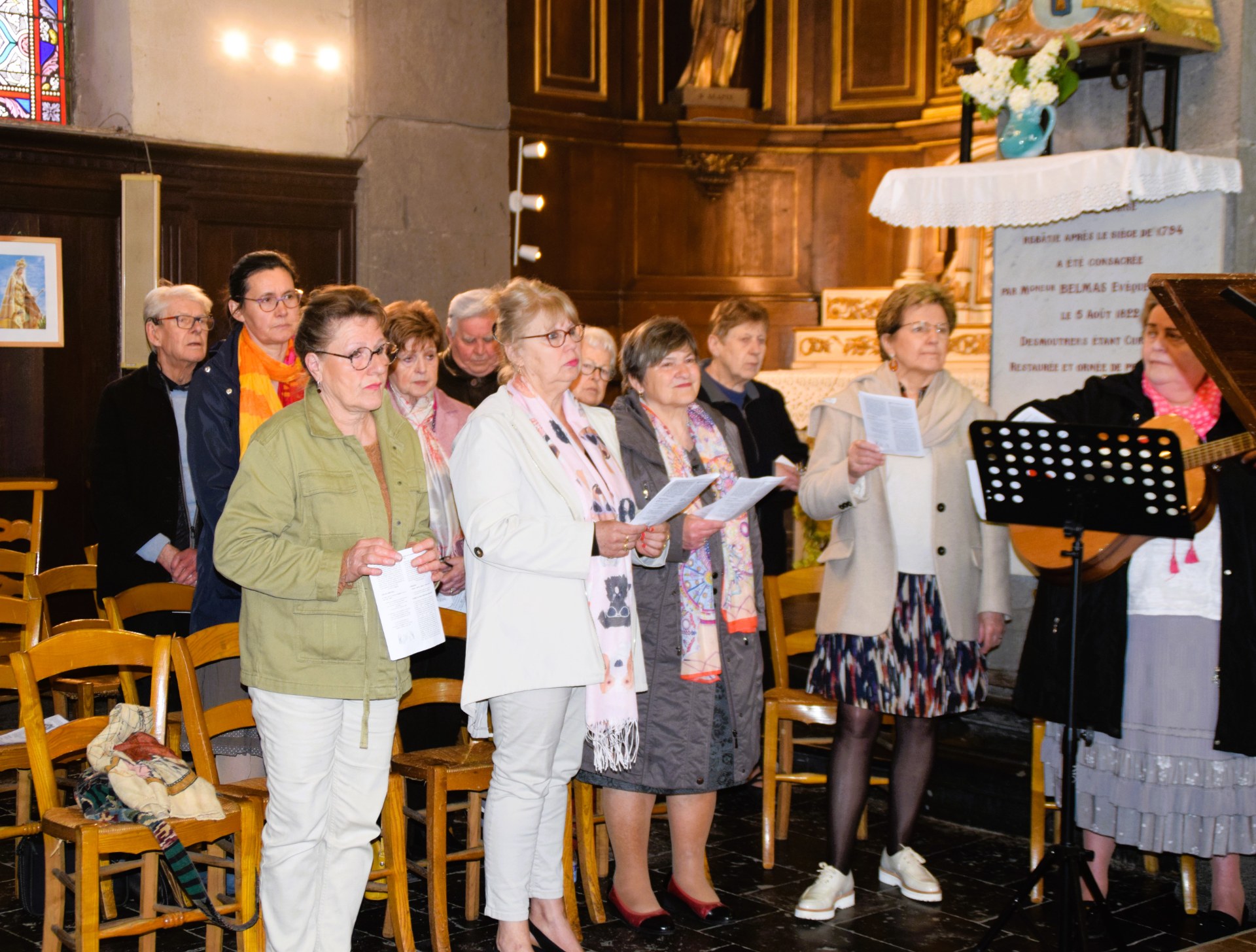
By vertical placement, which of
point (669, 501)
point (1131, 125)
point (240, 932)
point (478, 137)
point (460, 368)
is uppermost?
point (478, 137)

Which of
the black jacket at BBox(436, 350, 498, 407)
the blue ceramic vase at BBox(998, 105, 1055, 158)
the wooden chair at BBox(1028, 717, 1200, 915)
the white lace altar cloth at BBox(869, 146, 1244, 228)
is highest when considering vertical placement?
the blue ceramic vase at BBox(998, 105, 1055, 158)

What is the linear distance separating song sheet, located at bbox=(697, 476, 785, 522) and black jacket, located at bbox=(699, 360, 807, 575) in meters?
1.37

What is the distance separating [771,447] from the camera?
5320mm

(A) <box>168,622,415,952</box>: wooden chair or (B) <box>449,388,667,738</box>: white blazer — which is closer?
(B) <box>449,388,667,738</box>: white blazer

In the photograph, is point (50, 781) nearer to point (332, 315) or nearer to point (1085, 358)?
point (332, 315)

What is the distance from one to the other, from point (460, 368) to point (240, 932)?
2.39 metres

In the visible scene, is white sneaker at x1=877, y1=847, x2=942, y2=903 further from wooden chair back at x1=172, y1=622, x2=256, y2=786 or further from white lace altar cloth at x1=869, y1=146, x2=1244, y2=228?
white lace altar cloth at x1=869, y1=146, x2=1244, y2=228

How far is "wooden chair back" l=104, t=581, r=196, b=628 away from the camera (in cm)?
435

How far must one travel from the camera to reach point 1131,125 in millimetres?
4711

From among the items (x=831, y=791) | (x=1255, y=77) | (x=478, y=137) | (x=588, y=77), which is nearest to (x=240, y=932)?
(x=831, y=791)

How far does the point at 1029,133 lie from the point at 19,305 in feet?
15.7

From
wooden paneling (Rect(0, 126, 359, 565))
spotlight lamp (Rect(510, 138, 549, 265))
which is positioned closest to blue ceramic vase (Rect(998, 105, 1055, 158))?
spotlight lamp (Rect(510, 138, 549, 265))

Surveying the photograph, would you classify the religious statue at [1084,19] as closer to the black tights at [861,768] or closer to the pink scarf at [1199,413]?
the pink scarf at [1199,413]

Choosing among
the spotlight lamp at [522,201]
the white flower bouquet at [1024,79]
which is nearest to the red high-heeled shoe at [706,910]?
the white flower bouquet at [1024,79]
